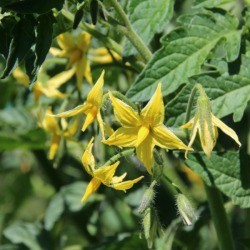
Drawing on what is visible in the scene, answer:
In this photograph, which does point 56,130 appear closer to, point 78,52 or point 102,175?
point 78,52

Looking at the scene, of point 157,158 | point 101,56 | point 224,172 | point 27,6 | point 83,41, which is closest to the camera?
point 27,6

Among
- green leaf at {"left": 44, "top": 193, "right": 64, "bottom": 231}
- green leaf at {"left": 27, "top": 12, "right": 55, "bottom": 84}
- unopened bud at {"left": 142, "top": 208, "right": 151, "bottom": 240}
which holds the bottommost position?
green leaf at {"left": 44, "top": 193, "right": 64, "bottom": 231}

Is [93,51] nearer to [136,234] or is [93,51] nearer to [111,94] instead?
[136,234]

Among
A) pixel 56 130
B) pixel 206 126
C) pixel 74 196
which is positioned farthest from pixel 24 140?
pixel 206 126

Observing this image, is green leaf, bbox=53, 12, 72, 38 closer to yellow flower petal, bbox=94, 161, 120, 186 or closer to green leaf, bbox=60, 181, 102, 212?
yellow flower petal, bbox=94, 161, 120, 186

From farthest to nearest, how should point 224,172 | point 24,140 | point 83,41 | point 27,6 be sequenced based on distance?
point 24,140 < point 83,41 < point 224,172 < point 27,6

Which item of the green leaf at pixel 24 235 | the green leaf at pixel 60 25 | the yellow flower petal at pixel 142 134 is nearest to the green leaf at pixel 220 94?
the yellow flower petal at pixel 142 134

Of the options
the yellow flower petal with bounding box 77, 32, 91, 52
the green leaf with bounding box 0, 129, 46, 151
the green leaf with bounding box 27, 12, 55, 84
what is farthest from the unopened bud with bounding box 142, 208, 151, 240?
the green leaf with bounding box 0, 129, 46, 151
